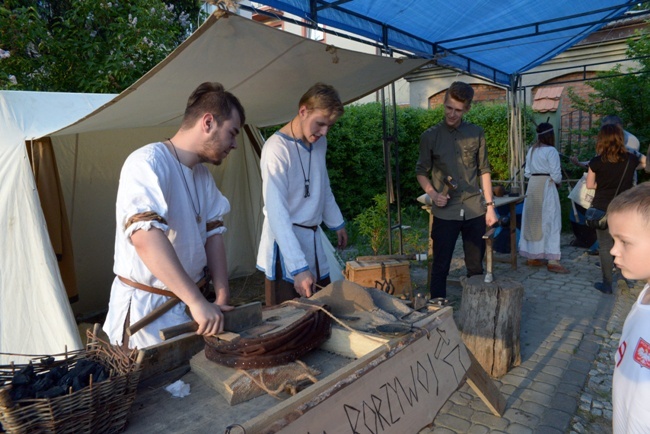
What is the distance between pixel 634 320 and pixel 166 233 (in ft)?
5.03

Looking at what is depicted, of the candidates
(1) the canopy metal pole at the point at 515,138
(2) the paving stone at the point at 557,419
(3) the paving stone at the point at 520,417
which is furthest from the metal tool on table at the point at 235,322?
(1) the canopy metal pole at the point at 515,138

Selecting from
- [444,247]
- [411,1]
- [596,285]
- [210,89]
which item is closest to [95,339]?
[210,89]

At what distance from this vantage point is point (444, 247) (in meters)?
3.83

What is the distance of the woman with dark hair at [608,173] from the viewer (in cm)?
487

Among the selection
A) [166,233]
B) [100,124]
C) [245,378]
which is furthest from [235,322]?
[100,124]

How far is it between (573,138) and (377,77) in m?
7.17

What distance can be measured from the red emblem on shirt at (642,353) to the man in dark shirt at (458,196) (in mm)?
2447

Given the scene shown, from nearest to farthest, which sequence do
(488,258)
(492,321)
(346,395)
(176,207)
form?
(346,395), (176,207), (492,321), (488,258)

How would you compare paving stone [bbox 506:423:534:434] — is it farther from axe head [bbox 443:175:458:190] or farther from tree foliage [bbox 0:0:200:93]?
tree foliage [bbox 0:0:200:93]

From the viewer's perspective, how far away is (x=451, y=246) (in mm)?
3834

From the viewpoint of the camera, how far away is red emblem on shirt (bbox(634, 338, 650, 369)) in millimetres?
1307

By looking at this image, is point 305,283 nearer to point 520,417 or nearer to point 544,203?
point 520,417

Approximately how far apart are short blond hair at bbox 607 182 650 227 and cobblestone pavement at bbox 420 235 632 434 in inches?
55.6

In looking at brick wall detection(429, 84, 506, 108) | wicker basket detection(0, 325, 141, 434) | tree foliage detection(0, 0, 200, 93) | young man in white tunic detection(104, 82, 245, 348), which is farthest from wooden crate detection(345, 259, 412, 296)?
brick wall detection(429, 84, 506, 108)
